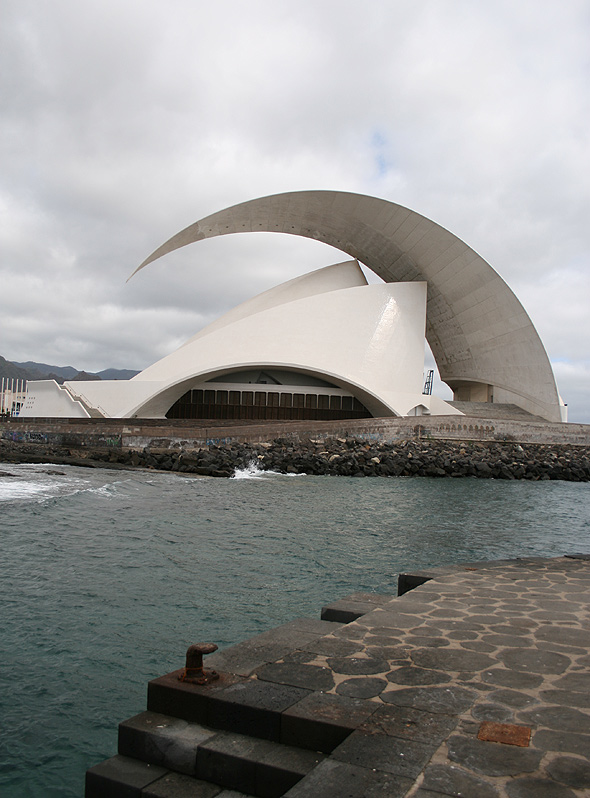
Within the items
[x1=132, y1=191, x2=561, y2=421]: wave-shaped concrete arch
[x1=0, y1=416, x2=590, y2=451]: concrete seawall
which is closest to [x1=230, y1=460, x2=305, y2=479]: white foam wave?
[x1=0, y1=416, x2=590, y2=451]: concrete seawall

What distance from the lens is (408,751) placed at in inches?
72.0

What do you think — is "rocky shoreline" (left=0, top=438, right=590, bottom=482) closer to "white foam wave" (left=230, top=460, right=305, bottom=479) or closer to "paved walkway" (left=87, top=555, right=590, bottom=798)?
"white foam wave" (left=230, top=460, right=305, bottom=479)

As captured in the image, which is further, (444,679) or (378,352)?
(378,352)

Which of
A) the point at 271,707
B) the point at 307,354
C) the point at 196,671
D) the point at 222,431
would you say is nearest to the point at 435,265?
the point at 307,354

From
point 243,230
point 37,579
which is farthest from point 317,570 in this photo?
point 243,230

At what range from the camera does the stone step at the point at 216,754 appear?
197 centimetres

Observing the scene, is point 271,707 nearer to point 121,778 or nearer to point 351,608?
point 121,778

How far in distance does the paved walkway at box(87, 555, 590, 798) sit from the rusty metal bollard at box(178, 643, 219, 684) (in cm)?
5

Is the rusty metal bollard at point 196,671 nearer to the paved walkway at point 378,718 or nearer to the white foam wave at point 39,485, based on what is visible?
the paved walkway at point 378,718

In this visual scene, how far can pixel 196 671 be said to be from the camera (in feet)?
7.99

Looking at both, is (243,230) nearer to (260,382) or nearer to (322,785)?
(260,382)

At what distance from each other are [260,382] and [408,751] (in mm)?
21865

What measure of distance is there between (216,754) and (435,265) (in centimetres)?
2438

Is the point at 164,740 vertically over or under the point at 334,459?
under
